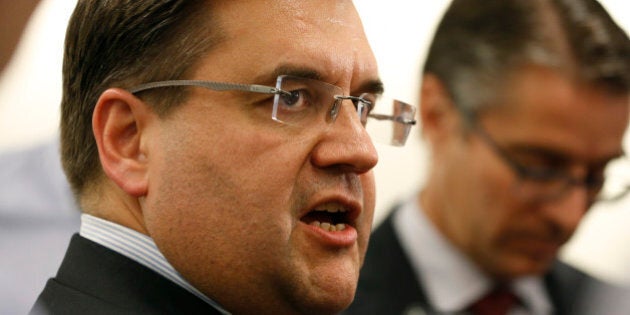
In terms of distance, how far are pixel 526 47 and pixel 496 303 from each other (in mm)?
603

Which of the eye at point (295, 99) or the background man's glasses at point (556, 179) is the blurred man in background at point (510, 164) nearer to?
the background man's glasses at point (556, 179)

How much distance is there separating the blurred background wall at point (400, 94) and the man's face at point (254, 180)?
1.35 feet

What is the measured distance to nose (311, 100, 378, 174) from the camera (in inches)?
63.6

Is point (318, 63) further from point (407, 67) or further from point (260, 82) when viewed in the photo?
point (407, 67)

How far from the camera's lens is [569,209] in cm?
200

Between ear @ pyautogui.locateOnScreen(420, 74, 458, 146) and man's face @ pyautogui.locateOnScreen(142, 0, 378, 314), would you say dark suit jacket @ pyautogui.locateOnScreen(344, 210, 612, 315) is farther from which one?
man's face @ pyautogui.locateOnScreen(142, 0, 378, 314)

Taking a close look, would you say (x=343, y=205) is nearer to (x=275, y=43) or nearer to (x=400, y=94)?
(x=275, y=43)

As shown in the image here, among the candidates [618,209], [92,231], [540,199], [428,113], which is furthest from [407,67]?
[92,231]

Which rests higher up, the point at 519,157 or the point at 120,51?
the point at 120,51

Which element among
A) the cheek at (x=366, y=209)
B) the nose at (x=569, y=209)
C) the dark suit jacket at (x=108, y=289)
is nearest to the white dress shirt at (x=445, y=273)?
the nose at (x=569, y=209)

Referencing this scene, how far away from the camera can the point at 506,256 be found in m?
1.98

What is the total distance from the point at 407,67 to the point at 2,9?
0.96m

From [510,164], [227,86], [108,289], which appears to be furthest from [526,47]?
[108,289]

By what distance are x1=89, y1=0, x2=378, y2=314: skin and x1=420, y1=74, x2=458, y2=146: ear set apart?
394mm
